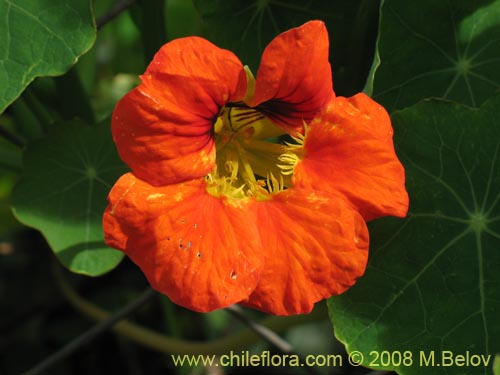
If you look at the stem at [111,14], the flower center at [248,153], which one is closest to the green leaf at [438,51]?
the flower center at [248,153]

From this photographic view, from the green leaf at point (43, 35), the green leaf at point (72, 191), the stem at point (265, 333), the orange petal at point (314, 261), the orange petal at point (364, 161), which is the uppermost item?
the green leaf at point (43, 35)

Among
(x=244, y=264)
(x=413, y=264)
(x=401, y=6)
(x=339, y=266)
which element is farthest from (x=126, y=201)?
(x=401, y=6)

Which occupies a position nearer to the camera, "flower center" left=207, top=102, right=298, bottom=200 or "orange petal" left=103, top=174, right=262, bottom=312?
"orange petal" left=103, top=174, right=262, bottom=312

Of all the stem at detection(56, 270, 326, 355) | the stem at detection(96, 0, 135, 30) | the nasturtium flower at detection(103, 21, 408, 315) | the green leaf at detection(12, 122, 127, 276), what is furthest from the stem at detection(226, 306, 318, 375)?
the stem at detection(96, 0, 135, 30)

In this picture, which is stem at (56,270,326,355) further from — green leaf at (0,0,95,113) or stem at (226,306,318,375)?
green leaf at (0,0,95,113)

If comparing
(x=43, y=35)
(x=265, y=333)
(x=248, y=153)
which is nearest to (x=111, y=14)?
(x=43, y=35)

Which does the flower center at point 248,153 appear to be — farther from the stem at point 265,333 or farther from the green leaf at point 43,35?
the stem at point 265,333

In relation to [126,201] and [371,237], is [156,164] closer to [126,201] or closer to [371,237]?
[126,201]
